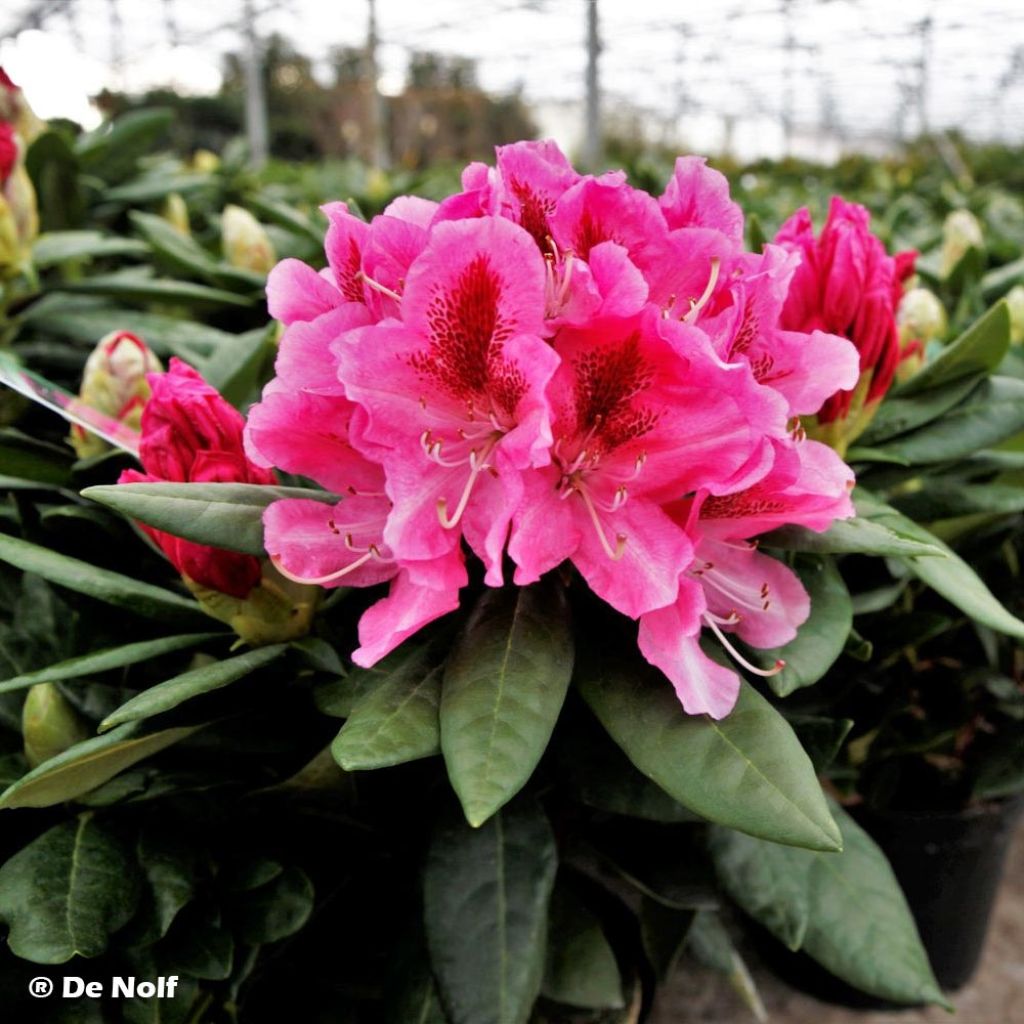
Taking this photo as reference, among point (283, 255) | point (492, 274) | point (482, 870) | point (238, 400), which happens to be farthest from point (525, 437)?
point (283, 255)

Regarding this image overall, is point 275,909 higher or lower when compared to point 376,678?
lower

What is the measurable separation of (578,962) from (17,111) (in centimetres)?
165

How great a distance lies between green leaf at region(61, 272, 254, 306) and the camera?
1356mm

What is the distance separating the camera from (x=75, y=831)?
808 millimetres

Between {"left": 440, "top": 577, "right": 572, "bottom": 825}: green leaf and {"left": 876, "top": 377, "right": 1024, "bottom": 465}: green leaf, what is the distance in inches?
16.4

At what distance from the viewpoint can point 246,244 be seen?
1.49m

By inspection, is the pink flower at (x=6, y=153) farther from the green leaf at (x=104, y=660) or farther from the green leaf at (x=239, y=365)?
the green leaf at (x=104, y=660)

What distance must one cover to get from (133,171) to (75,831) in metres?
1.67

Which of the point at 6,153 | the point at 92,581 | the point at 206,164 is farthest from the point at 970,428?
the point at 206,164

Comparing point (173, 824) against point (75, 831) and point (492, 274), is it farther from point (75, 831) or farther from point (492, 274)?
point (492, 274)

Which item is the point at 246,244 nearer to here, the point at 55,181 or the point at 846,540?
the point at 55,181

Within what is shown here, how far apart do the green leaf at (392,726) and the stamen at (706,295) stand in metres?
0.29

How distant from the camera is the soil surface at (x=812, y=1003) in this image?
5.41ft

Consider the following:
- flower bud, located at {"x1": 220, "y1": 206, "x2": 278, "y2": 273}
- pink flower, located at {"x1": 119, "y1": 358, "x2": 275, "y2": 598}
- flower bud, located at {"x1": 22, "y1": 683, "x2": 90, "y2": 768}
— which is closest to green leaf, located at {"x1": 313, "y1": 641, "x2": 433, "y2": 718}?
pink flower, located at {"x1": 119, "y1": 358, "x2": 275, "y2": 598}
